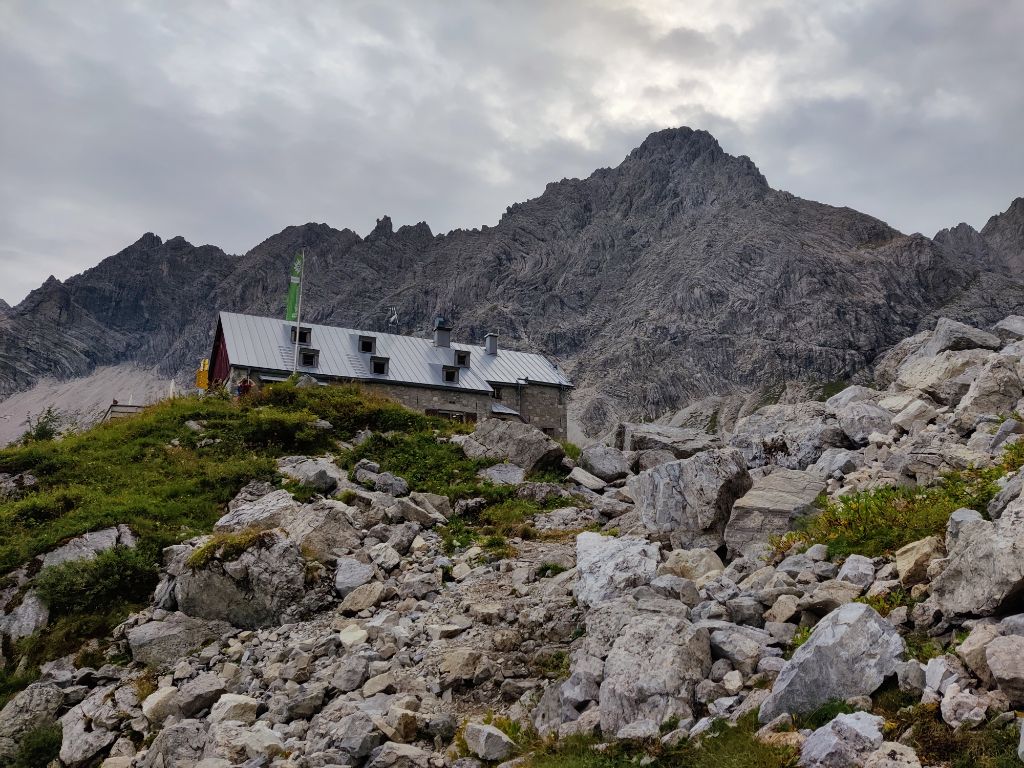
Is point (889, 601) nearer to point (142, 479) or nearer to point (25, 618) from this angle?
point (25, 618)

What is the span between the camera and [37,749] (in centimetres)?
1129

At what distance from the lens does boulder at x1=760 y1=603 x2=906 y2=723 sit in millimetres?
7090

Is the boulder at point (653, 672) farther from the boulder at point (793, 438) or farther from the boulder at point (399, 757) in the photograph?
the boulder at point (793, 438)

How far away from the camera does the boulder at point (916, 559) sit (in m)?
9.02

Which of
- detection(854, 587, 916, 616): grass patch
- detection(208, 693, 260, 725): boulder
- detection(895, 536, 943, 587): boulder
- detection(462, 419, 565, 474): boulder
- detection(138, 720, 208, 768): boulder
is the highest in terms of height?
detection(462, 419, 565, 474): boulder

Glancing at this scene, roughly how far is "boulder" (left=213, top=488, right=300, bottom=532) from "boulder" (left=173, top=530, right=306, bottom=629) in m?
2.12

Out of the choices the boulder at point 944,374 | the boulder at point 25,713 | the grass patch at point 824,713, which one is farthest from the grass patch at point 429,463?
the grass patch at point 824,713

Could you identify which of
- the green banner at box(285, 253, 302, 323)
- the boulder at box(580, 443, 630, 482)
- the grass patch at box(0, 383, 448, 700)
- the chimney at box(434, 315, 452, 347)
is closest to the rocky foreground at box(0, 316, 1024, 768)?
the grass patch at box(0, 383, 448, 700)

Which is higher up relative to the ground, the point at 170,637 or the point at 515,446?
the point at 515,446

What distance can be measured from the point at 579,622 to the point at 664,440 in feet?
58.9

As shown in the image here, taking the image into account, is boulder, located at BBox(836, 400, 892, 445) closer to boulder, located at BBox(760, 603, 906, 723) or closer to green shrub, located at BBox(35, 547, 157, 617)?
boulder, located at BBox(760, 603, 906, 723)

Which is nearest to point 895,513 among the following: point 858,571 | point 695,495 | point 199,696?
point 858,571

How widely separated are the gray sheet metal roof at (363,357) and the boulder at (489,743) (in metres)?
36.3

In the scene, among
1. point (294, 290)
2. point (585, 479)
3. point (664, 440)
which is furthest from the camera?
point (294, 290)
